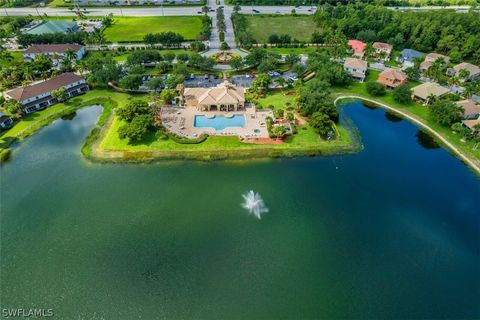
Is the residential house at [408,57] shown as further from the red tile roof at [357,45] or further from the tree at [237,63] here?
the tree at [237,63]

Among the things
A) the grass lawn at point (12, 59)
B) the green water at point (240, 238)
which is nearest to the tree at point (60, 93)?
the green water at point (240, 238)

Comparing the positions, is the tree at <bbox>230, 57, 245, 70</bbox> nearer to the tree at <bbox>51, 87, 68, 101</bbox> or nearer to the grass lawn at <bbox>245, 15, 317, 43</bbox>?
the grass lawn at <bbox>245, 15, 317, 43</bbox>

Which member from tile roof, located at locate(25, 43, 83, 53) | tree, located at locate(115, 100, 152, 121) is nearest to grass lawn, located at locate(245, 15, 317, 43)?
tree, located at locate(115, 100, 152, 121)

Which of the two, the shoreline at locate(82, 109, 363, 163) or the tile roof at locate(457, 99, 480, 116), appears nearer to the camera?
the shoreline at locate(82, 109, 363, 163)

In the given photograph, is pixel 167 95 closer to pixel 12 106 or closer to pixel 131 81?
pixel 131 81

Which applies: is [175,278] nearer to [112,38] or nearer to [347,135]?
[347,135]

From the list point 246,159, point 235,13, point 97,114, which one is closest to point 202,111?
point 246,159
